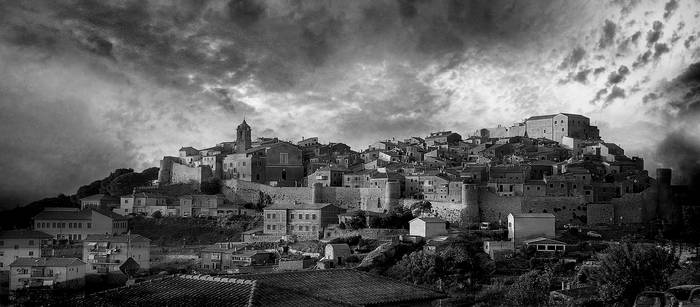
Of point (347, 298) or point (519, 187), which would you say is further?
point (519, 187)

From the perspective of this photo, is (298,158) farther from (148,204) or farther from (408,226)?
(408,226)

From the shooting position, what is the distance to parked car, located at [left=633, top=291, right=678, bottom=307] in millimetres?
12979

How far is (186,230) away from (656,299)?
1342 inches

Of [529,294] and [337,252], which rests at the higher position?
[529,294]

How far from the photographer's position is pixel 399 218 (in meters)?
37.9

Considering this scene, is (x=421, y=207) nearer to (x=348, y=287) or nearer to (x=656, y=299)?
(x=656, y=299)

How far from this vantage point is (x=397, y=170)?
145ft

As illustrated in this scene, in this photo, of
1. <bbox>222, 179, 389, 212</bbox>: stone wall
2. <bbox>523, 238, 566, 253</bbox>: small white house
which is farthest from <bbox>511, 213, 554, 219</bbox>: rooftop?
<bbox>222, 179, 389, 212</bbox>: stone wall

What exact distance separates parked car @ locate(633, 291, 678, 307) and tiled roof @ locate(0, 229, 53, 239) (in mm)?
31893

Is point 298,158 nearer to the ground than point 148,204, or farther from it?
farther from it

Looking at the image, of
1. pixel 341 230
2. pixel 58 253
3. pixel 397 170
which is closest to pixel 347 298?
pixel 341 230

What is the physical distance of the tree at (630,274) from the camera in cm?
1689

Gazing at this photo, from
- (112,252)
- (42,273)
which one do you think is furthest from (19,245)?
(42,273)

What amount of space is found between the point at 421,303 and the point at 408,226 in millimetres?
25779
